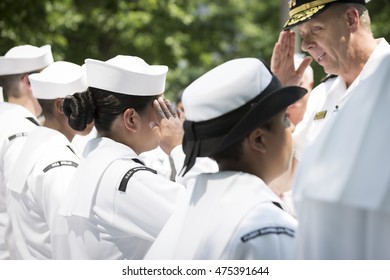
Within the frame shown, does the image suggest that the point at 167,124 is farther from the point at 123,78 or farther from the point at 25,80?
the point at 25,80

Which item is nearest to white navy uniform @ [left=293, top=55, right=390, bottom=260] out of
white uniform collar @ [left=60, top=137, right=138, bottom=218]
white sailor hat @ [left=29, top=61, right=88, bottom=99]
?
white uniform collar @ [left=60, top=137, right=138, bottom=218]

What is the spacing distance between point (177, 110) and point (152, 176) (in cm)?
67

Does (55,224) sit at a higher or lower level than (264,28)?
higher

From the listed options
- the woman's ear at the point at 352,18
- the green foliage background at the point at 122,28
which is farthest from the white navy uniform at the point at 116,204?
the green foliage background at the point at 122,28

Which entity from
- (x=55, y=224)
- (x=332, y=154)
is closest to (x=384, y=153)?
(x=332, y=154)

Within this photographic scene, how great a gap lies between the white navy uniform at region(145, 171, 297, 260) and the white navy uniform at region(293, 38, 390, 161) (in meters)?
1.51

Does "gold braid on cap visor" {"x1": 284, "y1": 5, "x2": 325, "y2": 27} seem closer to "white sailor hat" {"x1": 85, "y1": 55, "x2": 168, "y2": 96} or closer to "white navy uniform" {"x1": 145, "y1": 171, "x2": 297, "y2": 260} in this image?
"white sailor hat" {"x1": 85, "y1": 55, "x2": 168, "y2": 96}

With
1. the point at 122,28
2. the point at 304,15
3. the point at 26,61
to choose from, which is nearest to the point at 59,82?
the point at 26,61

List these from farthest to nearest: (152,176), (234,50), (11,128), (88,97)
A: (234,50) < (11,128) < (88,97) < (152,176)

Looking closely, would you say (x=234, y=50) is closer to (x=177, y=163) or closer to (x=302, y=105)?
(x=302, y=105)

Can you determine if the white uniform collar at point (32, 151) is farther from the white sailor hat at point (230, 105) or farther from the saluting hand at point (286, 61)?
the white sailor hat at point (230, 105)

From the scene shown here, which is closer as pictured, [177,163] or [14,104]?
[177,163]
